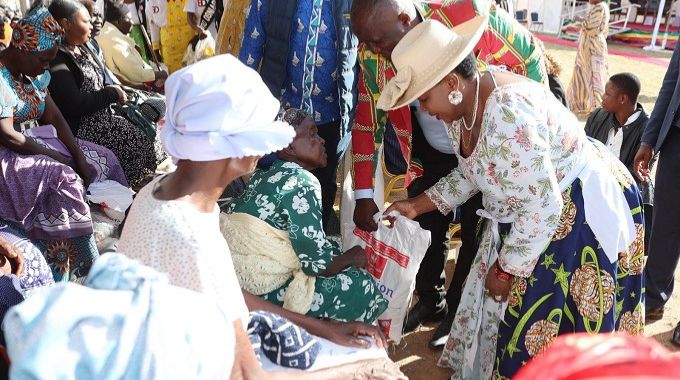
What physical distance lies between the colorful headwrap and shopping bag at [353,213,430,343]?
2.14 meters

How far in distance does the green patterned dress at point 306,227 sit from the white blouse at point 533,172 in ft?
2.10

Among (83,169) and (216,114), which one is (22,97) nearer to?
(83,169)

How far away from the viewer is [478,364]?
305 cm

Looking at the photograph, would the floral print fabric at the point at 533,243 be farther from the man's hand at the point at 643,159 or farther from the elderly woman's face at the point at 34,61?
the elderly woman's face at the point at 34,61

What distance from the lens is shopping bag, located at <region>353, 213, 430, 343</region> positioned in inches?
118

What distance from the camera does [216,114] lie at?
1.72 meters

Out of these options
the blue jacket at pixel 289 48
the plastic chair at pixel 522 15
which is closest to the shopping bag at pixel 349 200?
the blue jacket at pixel 289 48

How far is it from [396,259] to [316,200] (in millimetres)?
643

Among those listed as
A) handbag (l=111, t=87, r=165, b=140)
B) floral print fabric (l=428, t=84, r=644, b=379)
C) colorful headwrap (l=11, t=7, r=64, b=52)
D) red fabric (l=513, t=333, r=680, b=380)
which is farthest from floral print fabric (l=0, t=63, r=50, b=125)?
red fabric (l=513, t=333, r=680, b=380)

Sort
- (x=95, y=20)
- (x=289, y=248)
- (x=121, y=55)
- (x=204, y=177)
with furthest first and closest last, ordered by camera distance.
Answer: (x=121, y=55) → (x=95, y=20) → (x=289, y=248) → (x=204, y=177)

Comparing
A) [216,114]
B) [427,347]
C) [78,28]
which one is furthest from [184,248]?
[78,28]

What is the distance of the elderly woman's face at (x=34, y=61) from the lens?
137 inches

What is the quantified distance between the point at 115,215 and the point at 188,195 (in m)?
2.58

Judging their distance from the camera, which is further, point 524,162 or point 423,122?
point 423,122
